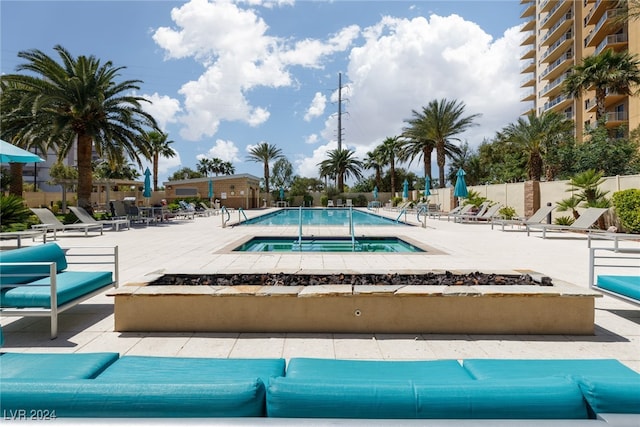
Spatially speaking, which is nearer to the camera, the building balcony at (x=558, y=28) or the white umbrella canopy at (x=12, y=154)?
the white umbrella canopy at (x=12, y=154)

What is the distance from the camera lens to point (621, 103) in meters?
31.1

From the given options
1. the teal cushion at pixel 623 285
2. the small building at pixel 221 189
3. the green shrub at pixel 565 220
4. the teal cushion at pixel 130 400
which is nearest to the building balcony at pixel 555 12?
the green shrub at pixel 565 220

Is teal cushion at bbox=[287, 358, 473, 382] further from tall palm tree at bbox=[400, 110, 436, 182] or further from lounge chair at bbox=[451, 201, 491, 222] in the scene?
tall palm tree at bbox=[400, 110, 436, 182]

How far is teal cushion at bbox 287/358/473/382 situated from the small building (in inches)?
1374

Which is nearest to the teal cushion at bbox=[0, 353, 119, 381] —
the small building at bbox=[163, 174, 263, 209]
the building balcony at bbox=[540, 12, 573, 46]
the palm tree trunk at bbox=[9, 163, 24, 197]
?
the palm tree trunk at bbox=[9, 163, 24, 197]

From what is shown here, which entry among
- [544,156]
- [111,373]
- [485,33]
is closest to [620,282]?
[111,373]

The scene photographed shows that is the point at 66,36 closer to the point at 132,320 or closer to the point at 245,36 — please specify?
the point at 245,36

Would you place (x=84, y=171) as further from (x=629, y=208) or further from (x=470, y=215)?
(x=629, y=208)

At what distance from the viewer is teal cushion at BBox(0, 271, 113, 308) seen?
3.60 metres

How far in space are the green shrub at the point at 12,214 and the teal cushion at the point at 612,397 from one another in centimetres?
1647

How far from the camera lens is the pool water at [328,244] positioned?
11.0 metres

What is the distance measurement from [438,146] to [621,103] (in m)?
16.3

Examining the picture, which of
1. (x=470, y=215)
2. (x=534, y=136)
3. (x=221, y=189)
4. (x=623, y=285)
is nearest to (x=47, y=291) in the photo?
(x=623, y=285)

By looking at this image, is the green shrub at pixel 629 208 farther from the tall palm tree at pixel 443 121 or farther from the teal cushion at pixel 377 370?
the tall palm tree at pixel 443 121
